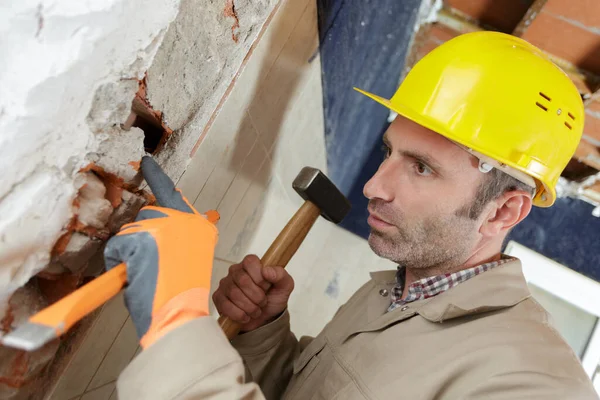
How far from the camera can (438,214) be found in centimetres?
124

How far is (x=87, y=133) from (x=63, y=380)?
0.57 m

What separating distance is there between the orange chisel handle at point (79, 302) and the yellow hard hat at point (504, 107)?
93 centimetres

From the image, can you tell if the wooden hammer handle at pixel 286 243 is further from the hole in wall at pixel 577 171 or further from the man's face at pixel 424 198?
the hole in wall at pixel 577 171

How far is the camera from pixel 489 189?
1229 mm

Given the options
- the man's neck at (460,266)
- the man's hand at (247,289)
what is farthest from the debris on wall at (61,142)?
the man's neck at (460,266)

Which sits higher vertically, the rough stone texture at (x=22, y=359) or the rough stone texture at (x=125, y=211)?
the rough stone texture at (x=125, y=211)

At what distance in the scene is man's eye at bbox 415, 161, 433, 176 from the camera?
1.23m

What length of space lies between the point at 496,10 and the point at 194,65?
1.68 meters

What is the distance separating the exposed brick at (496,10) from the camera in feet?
6.00

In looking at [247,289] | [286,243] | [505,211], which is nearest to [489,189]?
[505,211]

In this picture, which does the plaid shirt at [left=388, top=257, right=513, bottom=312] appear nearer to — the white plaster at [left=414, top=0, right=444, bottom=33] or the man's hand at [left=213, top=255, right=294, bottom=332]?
the man's hand at [left=213, top=255, right=294, bottom=332]

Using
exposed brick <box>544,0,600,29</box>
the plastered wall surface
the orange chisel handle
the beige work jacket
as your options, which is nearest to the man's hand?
the beige work jacket

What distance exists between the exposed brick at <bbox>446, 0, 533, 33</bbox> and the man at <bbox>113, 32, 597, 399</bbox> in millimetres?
684

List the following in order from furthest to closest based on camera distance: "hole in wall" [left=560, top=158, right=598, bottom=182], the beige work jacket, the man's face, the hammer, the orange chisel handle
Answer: "hole in wall" [left=560, top=158, right=598, bottom=182] < the hammer < the man's face < the beige work jacket < the orange chisel handle
